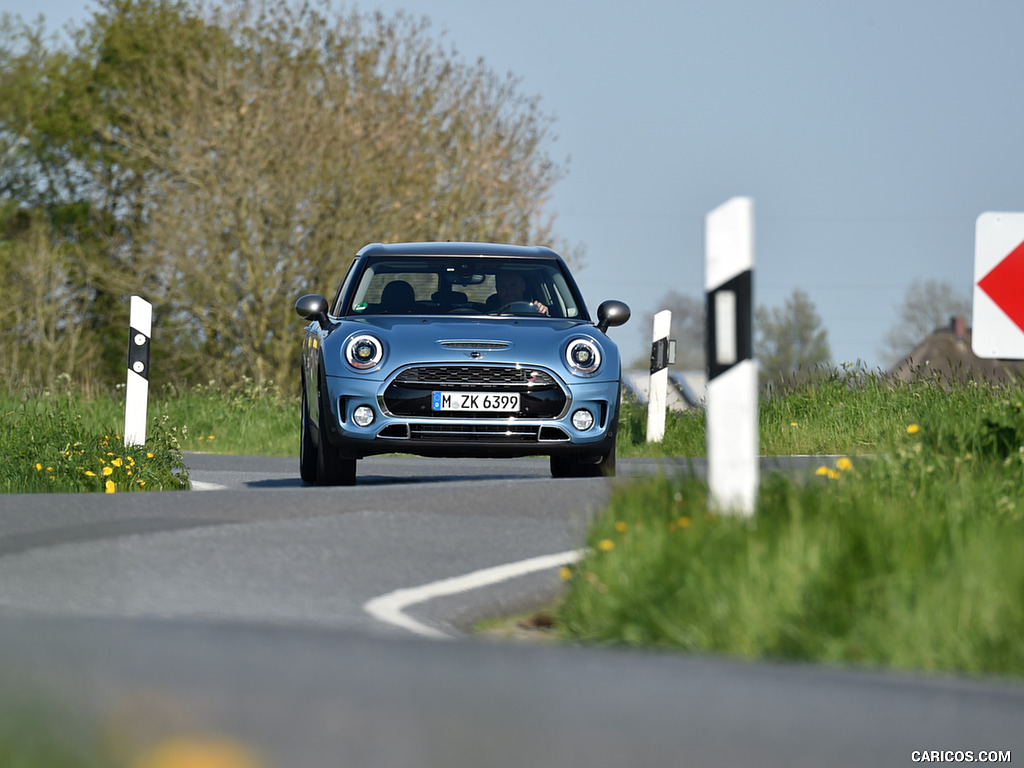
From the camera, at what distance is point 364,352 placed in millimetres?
10461

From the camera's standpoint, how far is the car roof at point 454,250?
11.9 m

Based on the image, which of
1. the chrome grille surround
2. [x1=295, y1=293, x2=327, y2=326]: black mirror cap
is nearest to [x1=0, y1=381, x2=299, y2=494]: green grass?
[x1=295, y1=293, x2=327, y2=326]: black mirror cap

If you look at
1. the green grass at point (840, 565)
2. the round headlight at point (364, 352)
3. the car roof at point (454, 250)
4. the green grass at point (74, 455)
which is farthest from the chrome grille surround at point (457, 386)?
the green grass at point (840, 565)

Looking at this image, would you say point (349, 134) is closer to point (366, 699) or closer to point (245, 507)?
point (245, 507)

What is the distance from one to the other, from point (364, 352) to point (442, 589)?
4430mm

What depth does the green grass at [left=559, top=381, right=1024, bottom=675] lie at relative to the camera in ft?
14.9

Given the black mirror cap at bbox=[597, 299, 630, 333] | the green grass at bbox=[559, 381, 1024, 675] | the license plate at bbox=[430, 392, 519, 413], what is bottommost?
the green grass at bbox=[559, 381, 1024, 675]

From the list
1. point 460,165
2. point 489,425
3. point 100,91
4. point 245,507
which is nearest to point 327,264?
point 460,165

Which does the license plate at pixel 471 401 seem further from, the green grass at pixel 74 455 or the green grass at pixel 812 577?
the green grass at pixel 812 577

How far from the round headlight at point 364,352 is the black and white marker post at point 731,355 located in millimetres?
4795

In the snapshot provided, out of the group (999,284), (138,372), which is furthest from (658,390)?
(999,284)

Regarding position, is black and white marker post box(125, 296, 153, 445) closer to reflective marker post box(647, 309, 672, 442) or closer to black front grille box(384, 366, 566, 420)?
black front grille box(384, 366, 566, 420)

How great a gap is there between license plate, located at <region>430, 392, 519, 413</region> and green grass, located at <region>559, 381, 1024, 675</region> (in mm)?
3768

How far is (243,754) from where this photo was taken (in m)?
3.47
